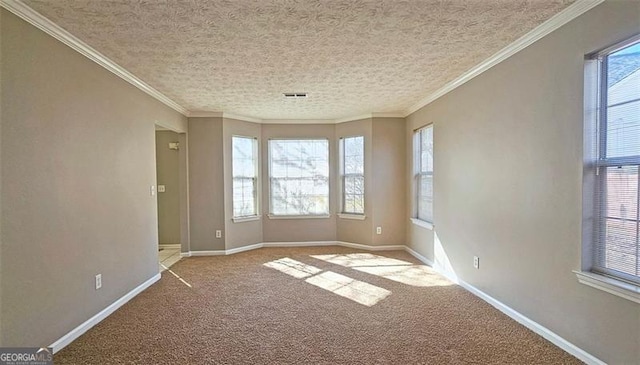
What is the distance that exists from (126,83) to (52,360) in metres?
2.63

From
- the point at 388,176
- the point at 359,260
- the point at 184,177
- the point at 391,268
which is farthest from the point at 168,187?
the point at 391,268

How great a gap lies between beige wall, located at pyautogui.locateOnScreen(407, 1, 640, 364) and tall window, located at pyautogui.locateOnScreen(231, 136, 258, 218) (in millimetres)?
3617

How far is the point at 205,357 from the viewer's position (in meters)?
2.32

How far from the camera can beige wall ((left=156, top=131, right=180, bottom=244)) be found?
609 centimetres

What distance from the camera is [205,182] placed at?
5453mm

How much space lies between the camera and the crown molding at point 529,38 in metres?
2.13

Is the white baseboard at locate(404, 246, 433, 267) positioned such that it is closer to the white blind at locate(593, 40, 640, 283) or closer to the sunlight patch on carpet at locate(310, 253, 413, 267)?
the sunlight patch on carpet at locate(310, 253, 413, 267)

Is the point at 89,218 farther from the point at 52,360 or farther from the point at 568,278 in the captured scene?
the point at 568,278

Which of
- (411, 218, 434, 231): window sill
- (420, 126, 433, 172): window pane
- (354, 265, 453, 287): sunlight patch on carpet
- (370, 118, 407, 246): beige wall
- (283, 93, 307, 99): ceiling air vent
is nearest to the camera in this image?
(354, 265, 453, 287): sunlight patch on carpet

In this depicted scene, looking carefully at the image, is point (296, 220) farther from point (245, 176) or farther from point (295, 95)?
point (295, 95)

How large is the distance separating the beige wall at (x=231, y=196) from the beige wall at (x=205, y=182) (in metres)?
0.09

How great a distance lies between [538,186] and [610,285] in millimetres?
854

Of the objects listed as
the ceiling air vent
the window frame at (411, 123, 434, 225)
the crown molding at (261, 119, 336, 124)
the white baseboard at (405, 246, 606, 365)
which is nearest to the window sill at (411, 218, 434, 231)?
the window frame at (411, 123, 434, 225)

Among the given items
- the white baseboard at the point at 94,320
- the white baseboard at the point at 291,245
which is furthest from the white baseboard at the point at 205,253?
the white baseboard at the point at 94,320
